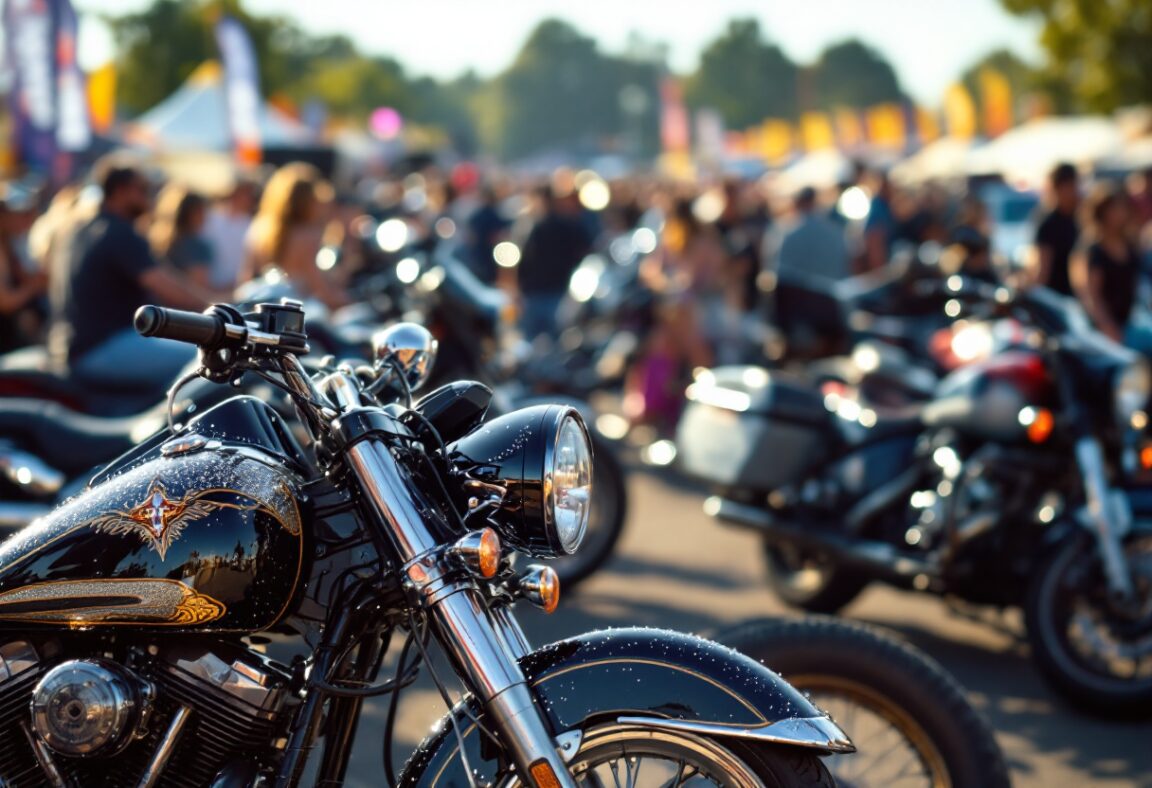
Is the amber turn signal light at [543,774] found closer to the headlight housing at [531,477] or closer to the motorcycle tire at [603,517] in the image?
the headlight housing at [531,477]

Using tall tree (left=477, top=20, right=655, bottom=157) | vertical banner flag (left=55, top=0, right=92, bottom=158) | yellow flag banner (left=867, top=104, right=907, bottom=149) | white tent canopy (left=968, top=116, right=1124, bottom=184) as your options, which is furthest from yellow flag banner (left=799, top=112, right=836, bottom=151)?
tall tree (left=477, top=20, right=655, bottom=157)

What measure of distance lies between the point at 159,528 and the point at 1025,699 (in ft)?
11.3

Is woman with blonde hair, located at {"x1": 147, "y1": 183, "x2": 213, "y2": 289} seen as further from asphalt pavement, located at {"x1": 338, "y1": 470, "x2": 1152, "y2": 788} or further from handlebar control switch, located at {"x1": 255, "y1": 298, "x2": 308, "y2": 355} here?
handlebar control switch, located at {"x1": 255, "y1": 298, "x2": 308, "y2": 355}

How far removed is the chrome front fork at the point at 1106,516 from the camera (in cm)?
462

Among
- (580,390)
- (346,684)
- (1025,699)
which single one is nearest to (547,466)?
(346,684)

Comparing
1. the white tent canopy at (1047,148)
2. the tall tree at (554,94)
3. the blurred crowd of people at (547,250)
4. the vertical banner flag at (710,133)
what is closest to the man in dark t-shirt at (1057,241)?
the blurred crowd of people at (547,250)

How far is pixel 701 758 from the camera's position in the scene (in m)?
2.28

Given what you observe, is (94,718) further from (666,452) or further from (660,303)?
(660,303)

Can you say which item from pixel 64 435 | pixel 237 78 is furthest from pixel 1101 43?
pixel 64 435

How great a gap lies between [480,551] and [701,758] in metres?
0.48

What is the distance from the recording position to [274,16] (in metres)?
64.0

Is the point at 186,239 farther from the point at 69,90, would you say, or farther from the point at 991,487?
the point at 69,90

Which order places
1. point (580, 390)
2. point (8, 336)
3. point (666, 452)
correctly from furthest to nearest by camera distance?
point (580, 390), point (8, 336), point (666, 452)

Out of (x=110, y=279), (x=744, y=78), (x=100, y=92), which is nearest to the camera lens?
(x=110, y=279)
